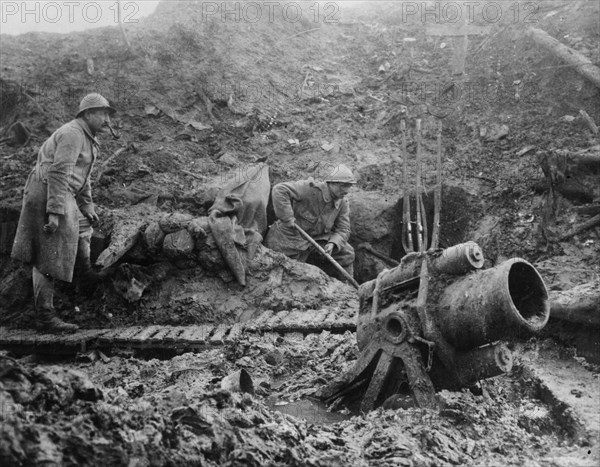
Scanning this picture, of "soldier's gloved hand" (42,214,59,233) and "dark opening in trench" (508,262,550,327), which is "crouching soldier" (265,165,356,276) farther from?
"dark opening in trench" (508,262,550,327)

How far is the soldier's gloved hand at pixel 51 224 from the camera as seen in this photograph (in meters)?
5.16

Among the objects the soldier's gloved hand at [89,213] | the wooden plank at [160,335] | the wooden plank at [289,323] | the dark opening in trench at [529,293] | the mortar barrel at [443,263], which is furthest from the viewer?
the soldier's gloved hand at [89,213]

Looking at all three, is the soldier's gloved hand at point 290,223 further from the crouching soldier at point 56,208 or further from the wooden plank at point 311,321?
the crouching soldier at point 56,208

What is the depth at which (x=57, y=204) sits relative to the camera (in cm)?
517

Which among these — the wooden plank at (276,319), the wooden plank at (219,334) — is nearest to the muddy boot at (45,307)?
the wooden plank at (219,334)

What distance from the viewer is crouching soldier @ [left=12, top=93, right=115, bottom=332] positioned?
519cm

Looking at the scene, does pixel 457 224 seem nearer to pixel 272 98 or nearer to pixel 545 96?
pixel 545 96

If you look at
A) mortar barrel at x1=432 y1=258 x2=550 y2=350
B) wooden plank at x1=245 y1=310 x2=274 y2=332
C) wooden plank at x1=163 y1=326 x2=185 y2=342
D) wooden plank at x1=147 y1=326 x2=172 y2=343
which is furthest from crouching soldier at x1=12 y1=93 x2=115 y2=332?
mortar barrel at x1=432 y1=258 x2=550 y2=350

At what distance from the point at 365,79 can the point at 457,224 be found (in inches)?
172

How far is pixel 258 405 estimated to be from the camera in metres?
2.96

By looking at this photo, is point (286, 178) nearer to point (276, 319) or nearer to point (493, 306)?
point (276, 319)

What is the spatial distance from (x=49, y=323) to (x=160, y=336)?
1241 mm

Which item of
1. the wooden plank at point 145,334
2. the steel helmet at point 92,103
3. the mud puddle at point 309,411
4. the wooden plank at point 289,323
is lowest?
the wooden plank at point 145,334

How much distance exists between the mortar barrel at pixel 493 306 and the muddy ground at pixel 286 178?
18.6 inches
